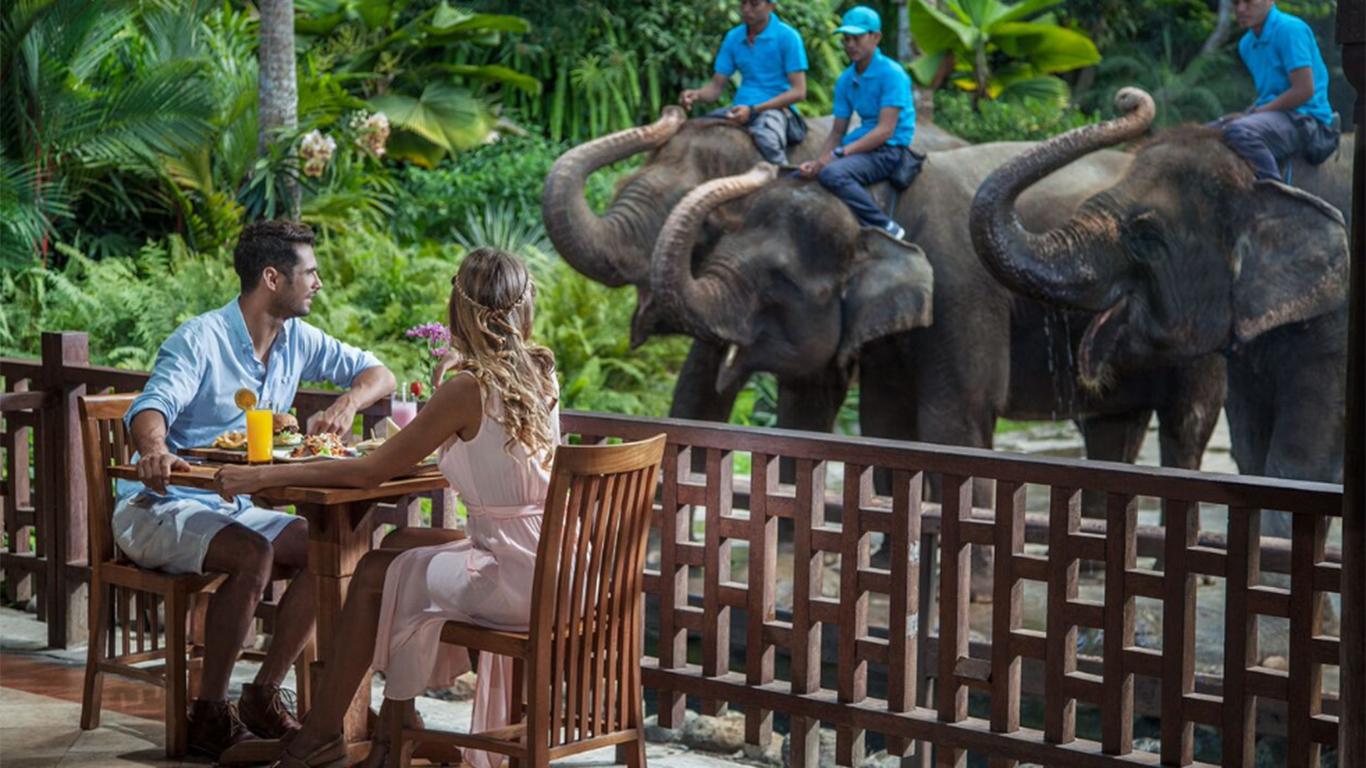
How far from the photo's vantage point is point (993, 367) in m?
11.0

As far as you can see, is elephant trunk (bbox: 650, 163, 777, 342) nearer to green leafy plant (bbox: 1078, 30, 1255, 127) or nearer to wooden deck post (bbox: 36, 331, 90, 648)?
wooden deck post (bbox: 36, 331, 90, 648)

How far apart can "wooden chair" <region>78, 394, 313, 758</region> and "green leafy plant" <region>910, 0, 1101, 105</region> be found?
15.2m

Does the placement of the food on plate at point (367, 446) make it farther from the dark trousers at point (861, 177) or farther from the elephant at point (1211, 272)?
the dark trousers at point (861, 177)

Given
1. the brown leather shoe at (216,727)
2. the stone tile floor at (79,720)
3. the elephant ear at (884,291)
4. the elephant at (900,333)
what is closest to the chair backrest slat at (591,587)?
the stone tile floor at (79,720)

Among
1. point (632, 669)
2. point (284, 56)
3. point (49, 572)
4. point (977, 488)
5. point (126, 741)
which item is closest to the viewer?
point (632, 669)

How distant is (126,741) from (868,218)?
5.89 meters

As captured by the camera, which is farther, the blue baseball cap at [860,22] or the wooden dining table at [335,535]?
the blue baseball cap at [860,22]

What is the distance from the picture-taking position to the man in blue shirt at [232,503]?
18.1 feet

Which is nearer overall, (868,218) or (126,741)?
(126,741)

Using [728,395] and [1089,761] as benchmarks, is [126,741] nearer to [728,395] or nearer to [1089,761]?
[1089,761]

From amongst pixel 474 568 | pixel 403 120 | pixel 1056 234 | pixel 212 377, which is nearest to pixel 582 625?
pixel 474 568

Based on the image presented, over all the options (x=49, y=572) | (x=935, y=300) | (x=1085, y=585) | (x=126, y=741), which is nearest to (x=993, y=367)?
(x=935, y=300)

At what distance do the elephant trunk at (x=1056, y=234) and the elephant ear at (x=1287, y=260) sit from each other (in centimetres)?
68

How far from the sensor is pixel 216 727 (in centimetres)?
555
